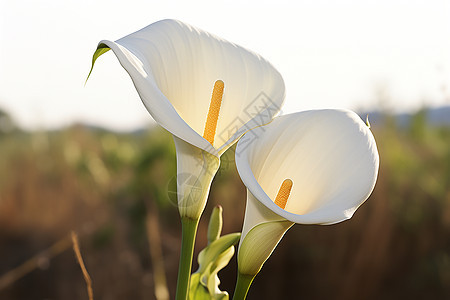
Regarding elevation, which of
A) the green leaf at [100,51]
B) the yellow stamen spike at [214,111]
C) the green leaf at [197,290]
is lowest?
the green leaf at [197,290]

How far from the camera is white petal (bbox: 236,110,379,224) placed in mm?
372

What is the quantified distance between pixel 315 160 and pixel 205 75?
0.45 ft

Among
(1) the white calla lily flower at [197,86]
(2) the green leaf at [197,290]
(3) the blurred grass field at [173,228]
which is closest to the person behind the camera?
(1) the white calla lily flower at [197,86]

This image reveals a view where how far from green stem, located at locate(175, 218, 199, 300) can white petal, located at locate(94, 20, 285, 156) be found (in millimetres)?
72

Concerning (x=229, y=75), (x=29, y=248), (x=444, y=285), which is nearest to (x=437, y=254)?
(x=444, y=285)

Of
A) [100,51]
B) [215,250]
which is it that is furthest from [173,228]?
[100,51]

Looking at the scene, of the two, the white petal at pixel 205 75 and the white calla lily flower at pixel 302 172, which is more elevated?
the white petal at pixel 205 75

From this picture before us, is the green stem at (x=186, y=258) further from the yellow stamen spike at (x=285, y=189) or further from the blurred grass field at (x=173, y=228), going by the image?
the blurred grass field at (x=173, y=228)

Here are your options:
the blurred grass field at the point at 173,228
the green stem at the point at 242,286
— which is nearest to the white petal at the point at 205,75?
the green stem at the point at 242,286

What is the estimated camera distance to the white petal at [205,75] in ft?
1.27

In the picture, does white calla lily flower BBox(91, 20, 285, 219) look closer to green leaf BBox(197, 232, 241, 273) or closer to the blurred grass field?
green leaf BBox(197, 232, 241, 273)

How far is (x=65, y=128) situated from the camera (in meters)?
2.96

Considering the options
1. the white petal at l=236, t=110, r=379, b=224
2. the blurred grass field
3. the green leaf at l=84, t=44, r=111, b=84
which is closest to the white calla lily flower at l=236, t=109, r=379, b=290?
the white petal at l=236, t=110, r=379, b=224

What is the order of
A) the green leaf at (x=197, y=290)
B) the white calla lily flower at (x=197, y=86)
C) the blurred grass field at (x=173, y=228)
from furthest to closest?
the blurred grass field at (x=173, y=228) → the green leaf at (x=197, y=290) → the white calla lily flower at (x=197, y=86)
